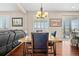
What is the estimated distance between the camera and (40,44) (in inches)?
135

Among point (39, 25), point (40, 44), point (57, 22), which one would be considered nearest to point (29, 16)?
point (39, 25)

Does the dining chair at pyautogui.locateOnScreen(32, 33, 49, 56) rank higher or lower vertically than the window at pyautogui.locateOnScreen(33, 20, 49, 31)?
lower

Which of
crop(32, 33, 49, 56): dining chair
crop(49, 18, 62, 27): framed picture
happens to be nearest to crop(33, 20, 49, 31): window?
crop(49, 18, 62, 27): framed picture

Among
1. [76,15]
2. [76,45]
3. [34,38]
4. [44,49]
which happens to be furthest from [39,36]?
[76,15]

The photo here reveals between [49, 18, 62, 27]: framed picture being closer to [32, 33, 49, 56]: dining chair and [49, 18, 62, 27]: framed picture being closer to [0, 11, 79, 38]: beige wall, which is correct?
[0, 11, 79, 38]: beige wall

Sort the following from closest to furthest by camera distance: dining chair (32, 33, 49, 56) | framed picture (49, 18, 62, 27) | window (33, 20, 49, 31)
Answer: dining chair (32, 33, 49, 56)
window (33, 20, 49, 31)
framed picture (49, 18, 62, 27)

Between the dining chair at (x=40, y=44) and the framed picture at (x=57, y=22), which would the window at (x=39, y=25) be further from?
the dining chair at (x=40, y=44)

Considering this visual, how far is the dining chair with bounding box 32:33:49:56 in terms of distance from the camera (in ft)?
11.0

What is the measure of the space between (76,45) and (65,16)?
11.7ft

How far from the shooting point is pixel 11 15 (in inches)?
359

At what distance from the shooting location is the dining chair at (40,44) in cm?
335

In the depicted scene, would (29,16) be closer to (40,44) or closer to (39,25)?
(39,25)

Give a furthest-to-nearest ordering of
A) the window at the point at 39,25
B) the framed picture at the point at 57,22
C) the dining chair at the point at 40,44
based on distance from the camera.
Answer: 1. the framed picture at the point at 57,22
2. the window at the point at 39,25
3. the dining chair at the point at 40,44

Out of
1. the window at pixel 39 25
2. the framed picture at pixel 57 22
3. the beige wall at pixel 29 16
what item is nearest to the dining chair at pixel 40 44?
the window at pixel 39 25
